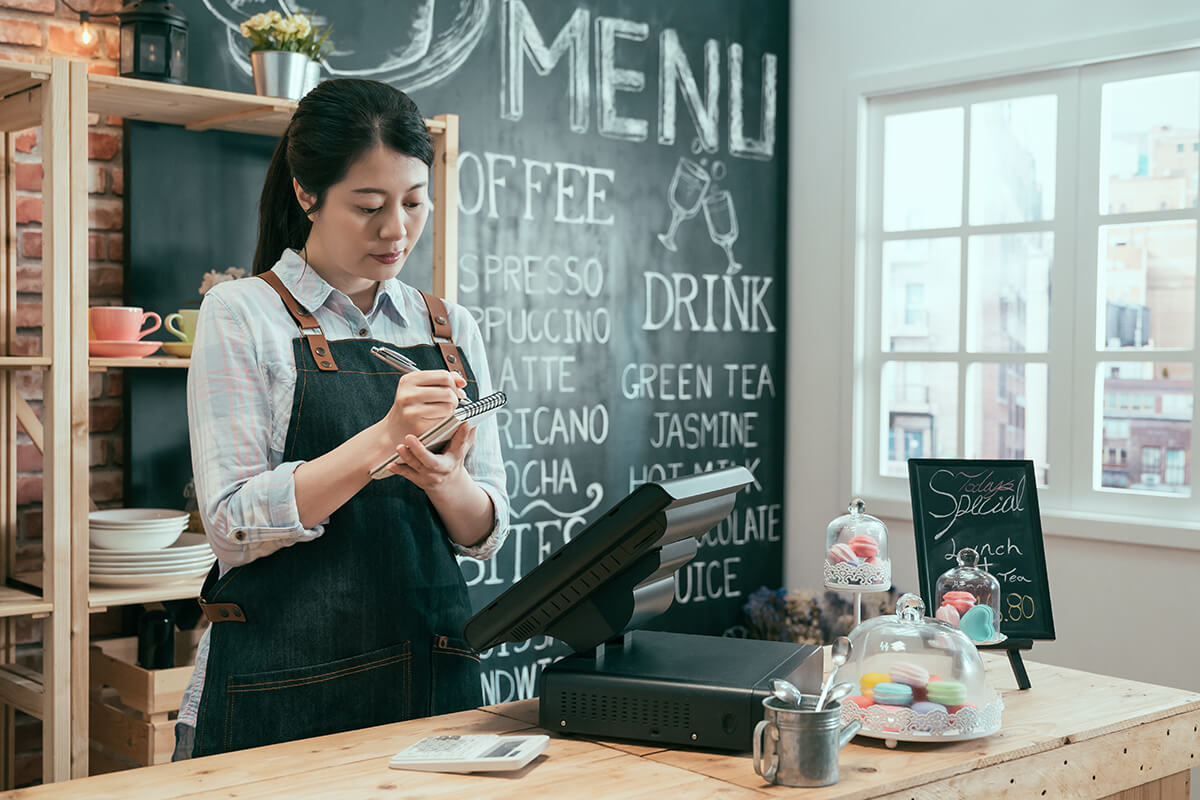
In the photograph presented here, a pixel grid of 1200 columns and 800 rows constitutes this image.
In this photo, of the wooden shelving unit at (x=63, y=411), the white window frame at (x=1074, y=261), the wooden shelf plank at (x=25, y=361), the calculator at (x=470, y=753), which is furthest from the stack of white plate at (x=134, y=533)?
the white window frame at (x=1074, y=261)

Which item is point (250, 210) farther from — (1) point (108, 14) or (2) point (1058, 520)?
(2) point (1058, 520)

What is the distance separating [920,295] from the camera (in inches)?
176

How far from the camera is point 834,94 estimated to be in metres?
4.57

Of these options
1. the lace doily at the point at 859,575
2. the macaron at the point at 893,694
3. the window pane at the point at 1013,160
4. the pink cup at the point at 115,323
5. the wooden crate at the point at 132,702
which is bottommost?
the wooden crate at the point at 132,702

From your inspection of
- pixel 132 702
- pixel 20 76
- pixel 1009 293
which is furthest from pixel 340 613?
pixel 1009 293

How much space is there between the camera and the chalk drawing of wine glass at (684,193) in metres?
4.36

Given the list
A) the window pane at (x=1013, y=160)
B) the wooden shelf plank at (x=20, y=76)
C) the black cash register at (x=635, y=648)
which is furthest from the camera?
the window pane at (x=1013, y=160)

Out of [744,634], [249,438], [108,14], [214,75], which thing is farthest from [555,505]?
[249,438]

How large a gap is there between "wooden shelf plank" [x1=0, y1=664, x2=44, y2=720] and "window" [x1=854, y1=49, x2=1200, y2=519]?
9.50ft

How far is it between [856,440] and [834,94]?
1.30 metres

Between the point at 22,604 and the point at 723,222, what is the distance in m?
2.80

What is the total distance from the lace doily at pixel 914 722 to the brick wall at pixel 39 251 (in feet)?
7.09

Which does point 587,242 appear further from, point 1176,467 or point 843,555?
point 843,555

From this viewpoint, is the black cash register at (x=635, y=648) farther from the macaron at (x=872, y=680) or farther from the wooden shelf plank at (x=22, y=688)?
the wooden shelf plank at (x=22, y=688)
